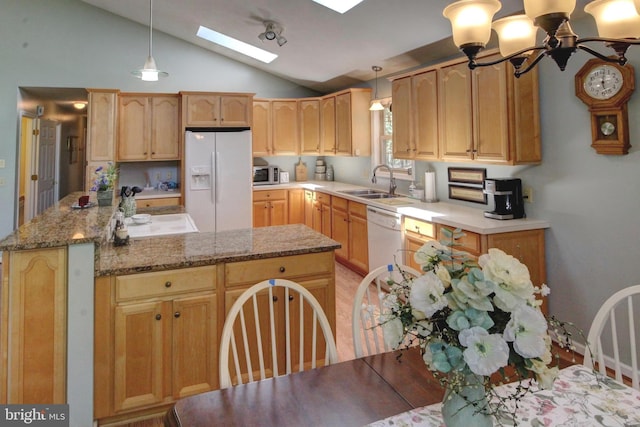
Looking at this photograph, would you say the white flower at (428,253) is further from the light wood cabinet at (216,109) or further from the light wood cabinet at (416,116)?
the light wood cabinet at (216,109)

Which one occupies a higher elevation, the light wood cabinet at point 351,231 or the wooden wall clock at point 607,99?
the wooden wall clock at point 607,99

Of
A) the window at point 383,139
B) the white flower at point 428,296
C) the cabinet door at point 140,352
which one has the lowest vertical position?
the cabinet door at point 140,352

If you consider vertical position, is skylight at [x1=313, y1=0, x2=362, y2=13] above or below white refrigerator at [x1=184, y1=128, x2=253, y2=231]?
above

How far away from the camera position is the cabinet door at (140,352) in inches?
75.8

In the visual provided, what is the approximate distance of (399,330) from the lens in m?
0.86

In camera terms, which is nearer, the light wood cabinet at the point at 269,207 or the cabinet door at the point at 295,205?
the light wood cabinet at the point at 269,207

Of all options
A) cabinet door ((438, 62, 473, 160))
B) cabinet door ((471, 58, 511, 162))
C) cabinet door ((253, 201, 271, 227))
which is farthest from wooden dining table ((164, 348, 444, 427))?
cabinet door ((253, 201, 271, 227))

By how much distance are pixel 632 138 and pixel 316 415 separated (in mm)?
2493

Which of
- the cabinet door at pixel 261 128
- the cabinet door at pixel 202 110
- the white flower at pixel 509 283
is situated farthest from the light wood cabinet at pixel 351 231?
the white flower at pixel 509 283

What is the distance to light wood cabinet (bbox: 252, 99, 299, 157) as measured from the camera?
5848 millimetres

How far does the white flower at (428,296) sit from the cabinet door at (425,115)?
2932 millimetres

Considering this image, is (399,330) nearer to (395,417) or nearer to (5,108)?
(395,417)

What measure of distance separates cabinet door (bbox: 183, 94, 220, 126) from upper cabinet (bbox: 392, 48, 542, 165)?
2.40m

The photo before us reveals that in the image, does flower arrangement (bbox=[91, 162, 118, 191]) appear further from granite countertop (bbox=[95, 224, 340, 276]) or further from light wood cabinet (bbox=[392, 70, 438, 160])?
light wood cabinet (bbox=[392, 70, 438, 160])
